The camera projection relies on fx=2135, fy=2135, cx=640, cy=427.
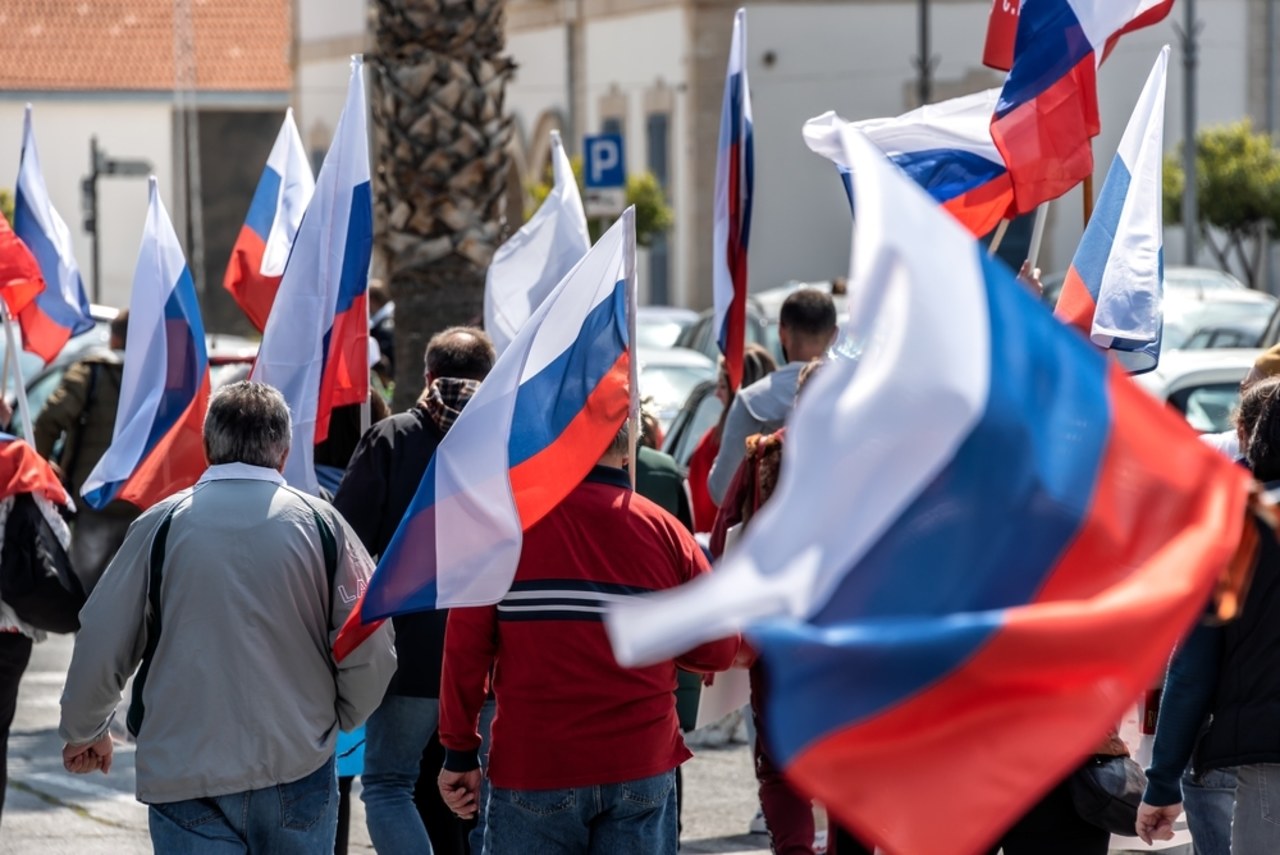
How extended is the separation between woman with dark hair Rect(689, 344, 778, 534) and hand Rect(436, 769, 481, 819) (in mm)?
3263

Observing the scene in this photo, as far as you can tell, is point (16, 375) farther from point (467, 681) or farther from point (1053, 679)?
point (1053, 679)

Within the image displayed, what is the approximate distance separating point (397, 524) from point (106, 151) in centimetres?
4514

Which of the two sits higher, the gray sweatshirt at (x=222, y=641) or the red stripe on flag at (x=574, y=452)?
the red stripe on flag at (x=574, y=452)

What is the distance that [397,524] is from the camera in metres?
6.24

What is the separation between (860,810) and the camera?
2717mm

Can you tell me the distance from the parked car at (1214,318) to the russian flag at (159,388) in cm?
828

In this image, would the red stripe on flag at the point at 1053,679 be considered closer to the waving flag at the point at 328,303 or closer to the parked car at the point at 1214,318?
the waving flag at the point at 328,303

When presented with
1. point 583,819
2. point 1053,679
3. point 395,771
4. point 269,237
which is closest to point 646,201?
point 269,237

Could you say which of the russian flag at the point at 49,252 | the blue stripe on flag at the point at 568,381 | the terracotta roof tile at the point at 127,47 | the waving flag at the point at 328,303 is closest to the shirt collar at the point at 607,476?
the blue stripe on flag at the point at 568,381

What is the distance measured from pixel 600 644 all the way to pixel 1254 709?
1439mm

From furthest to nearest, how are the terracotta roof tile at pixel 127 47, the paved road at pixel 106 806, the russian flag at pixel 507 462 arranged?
the terracotta roof tile at pixel 127 47 < the paved road at pixel 106 806 < the russian flag at pixel 507 462

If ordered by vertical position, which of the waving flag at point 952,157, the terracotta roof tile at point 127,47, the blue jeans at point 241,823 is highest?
the terracotta roof tile at point 127,47

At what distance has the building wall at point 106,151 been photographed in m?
49.1

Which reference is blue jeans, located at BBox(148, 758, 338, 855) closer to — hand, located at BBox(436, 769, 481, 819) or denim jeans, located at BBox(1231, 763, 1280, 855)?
hand, located at BBox(436, 769, 481, 819)
